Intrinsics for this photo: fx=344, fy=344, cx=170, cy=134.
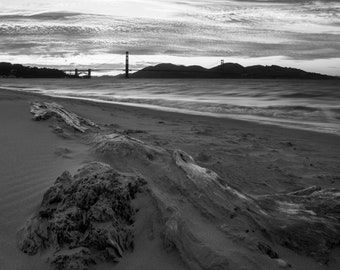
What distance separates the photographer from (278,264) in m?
Result: 1.68

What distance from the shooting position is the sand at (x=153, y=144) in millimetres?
1698

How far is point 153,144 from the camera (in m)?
3.83

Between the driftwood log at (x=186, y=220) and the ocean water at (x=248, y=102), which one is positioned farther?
the ocean water at (x=248, y=102)

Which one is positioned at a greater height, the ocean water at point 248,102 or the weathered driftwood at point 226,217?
the weathered driftwood at point 226,217

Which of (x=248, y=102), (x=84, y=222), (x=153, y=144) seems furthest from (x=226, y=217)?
(x=248, y=102)

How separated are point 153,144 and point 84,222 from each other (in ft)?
7.10

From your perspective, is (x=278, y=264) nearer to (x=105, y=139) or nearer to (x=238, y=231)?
(x=238, y=231)

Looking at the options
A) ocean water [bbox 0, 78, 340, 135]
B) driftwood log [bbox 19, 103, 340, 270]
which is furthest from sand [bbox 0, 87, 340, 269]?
ocean water [bbox 0, 78, 340, 135]

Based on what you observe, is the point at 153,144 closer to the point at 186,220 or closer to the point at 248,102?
the point at 186,220

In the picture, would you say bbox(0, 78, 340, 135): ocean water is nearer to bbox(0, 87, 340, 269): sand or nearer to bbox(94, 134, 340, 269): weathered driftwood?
bbox(0, 87, 340, 269): sand

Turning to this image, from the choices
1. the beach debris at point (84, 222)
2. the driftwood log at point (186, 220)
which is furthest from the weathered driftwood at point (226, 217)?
the beach debris at point (84, 222)

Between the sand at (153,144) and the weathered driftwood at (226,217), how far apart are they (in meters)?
0.07

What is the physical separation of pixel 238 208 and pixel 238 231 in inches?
8.9

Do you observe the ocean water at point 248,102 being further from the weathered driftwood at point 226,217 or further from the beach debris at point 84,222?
the beach debris at point 84,222
